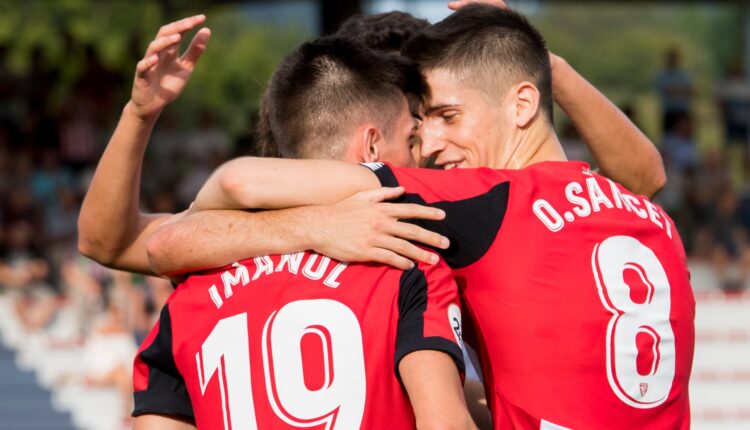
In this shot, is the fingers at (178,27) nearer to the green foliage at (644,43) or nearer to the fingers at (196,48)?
the fingers at (196,48)

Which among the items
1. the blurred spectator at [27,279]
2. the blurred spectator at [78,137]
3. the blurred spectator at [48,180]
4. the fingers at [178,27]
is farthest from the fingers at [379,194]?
the blurred spectator at [78,137]

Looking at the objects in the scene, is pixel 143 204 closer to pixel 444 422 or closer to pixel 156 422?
pixel 156 422

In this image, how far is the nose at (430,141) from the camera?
9.90 ft

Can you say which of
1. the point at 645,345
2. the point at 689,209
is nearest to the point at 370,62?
the point at 645,345

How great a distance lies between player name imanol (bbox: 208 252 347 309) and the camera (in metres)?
2.62

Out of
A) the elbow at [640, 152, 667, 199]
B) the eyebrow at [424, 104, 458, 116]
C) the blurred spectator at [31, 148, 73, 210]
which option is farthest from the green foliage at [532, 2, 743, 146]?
the eyebrow at [424, 104, 458, 116]

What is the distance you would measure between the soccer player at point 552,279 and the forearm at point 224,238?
4 cm

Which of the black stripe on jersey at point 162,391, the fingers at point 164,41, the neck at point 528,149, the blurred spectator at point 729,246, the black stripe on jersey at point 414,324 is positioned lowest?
the blurred spectator at point 729,246

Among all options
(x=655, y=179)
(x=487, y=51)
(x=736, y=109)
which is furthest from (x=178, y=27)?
(x=736, y=109)

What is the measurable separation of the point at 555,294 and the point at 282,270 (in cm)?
64

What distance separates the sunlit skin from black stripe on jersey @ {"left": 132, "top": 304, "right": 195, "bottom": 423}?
0.87 m

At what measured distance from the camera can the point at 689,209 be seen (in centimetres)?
1174

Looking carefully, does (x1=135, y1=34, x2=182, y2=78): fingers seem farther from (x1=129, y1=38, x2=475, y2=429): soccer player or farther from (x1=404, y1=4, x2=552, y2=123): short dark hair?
(x1=404, y1=4, x2=552, y2=123): short dark hair

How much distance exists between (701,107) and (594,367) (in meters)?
19.0
